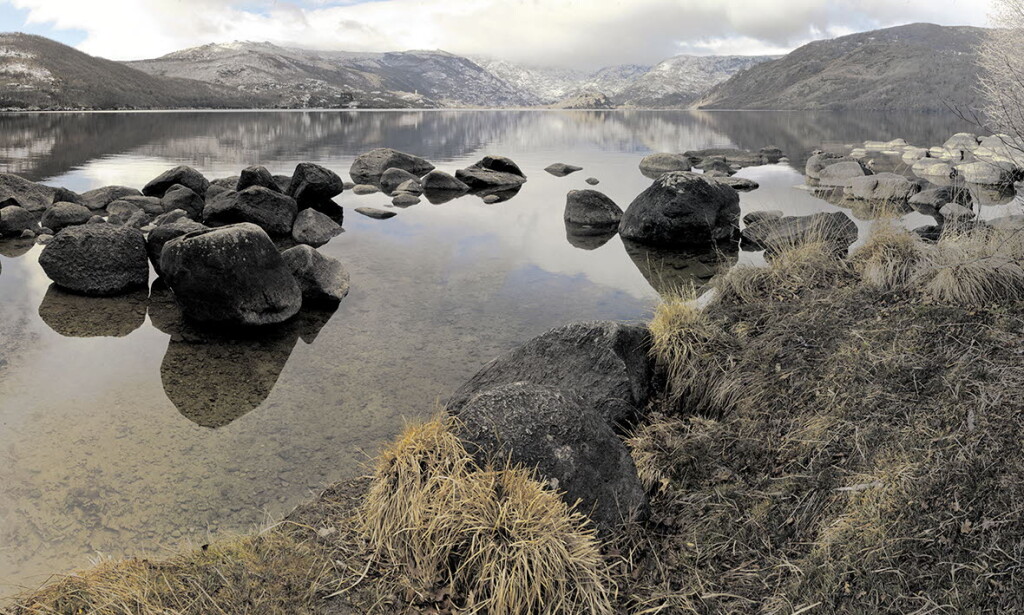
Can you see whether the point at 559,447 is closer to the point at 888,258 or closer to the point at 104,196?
the point at 888,258

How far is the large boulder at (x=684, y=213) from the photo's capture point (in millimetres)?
15250

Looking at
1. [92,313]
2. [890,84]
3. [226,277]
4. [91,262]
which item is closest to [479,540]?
[226,277]

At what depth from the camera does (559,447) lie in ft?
14.6

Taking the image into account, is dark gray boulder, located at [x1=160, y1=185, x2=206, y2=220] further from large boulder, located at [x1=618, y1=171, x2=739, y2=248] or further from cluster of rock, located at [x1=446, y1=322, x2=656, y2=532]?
cluster of rock, located at [x1=446, y1=322, x2=656, y2=532]

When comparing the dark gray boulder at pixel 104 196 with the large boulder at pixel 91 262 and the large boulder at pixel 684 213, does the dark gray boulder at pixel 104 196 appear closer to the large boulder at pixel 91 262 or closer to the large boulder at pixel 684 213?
the large boulder at pixel 91 262

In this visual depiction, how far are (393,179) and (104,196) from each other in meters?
10.4

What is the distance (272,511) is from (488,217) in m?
15.0

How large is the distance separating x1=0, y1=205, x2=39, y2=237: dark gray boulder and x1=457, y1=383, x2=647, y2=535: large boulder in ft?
54.9

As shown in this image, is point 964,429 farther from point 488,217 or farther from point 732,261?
point 488,217

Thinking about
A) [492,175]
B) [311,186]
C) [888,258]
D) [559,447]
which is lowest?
[492,175]

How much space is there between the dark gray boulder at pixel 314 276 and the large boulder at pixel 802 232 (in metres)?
7.21

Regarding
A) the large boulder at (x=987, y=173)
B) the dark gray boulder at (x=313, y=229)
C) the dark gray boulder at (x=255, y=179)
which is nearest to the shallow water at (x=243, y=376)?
the dark gray boulder at (x=313, y=229)

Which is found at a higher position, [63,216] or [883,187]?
[883,187]

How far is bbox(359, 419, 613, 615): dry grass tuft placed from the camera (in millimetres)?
3682
